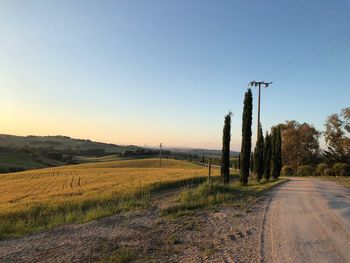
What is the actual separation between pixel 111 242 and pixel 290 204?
336 inches

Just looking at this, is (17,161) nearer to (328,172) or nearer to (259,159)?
(328,172)

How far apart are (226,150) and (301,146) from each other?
188 feet

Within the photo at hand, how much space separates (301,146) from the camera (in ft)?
262

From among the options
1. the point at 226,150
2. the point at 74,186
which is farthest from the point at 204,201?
the point at 74,186

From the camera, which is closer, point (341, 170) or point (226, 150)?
point (226, 150)

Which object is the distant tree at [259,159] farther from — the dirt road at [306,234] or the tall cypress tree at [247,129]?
the dirt road at [306,234]

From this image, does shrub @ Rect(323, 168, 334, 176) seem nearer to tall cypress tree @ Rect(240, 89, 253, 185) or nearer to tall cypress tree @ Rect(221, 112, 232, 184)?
tall cypress tree @ Rect(240, 89, 253, 185)

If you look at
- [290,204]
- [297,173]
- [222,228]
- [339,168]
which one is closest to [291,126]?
[297,173]

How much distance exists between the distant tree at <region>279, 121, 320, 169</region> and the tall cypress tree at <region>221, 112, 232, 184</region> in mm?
56066

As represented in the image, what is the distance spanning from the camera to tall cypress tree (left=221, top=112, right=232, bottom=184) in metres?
27.9

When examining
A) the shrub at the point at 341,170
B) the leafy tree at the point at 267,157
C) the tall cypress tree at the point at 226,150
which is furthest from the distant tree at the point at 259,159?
the shrub at the point at 341,170

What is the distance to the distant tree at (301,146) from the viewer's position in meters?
79.6

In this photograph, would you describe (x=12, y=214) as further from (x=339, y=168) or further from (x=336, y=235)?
(x=339, y=168)

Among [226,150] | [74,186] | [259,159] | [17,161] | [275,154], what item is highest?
[275,154]
